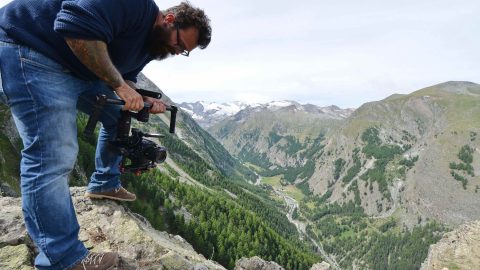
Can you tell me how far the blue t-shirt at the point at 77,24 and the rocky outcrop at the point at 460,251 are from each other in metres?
91.3

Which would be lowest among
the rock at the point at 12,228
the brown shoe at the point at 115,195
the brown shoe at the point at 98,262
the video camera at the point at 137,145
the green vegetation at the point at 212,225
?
the green vegetation at the point at 212,225

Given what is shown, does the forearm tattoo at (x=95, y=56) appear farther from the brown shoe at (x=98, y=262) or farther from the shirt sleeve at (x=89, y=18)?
the brown shoe at (x=98, y=262)

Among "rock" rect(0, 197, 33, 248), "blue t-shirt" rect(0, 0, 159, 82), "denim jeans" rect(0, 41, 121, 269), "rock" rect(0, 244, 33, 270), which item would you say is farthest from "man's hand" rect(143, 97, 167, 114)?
"rock" rect(0, 197, 33, 248)

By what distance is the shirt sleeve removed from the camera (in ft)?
19.8

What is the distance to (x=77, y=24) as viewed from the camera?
6.05m

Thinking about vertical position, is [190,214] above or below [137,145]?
below

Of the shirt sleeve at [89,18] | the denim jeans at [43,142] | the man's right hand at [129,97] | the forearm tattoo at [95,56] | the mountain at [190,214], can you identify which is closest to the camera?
the shirt sleeve at [89,18]

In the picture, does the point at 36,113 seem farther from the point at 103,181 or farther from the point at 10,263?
the point at 103,181

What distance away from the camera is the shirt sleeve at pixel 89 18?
604 centimetres

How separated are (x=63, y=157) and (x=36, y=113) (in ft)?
2.78

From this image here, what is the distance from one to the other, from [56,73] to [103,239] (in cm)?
529

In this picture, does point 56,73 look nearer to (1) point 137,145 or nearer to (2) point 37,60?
(2) point 37,60

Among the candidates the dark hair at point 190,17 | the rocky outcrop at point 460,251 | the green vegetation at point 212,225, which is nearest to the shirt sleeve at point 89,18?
the dark hair at point 190,17

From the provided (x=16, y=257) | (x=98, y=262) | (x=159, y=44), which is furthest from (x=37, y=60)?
(x=16, y=257)
